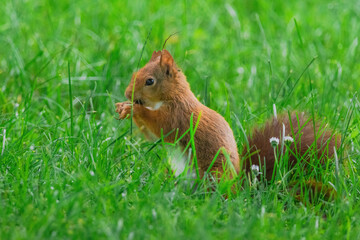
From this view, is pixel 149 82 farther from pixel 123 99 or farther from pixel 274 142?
pixel 123 99

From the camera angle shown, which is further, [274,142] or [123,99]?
[123,99]

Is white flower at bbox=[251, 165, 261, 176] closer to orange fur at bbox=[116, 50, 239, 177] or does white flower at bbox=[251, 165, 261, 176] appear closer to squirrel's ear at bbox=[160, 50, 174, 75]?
orange fur at bbox=[116, 50, 239, 177]

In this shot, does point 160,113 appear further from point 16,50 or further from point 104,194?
point 16,50

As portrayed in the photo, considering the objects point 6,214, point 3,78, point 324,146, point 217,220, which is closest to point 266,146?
point 324,146

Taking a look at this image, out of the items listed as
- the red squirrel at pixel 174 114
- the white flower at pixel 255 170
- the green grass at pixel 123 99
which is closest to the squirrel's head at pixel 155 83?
the red squirrel at pixel 174 114

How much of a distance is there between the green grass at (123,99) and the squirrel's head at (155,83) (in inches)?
7.9

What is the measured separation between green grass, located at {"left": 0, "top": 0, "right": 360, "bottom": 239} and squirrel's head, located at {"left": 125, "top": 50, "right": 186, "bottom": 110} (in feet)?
0.66

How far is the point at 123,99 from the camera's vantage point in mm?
3854

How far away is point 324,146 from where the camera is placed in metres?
3.03

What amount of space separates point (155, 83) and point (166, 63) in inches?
3.8

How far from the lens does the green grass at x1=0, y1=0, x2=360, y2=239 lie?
92.5 inches

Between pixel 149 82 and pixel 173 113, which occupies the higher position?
pixel 149 82

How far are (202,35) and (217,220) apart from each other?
9.86 feet

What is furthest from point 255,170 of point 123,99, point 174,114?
point 123,99
